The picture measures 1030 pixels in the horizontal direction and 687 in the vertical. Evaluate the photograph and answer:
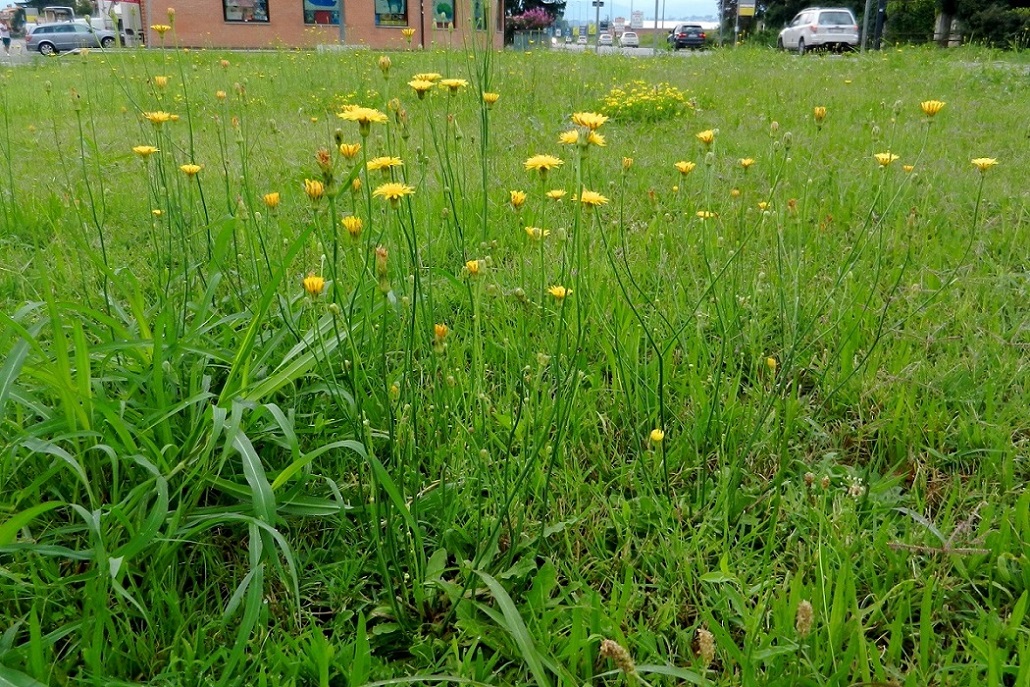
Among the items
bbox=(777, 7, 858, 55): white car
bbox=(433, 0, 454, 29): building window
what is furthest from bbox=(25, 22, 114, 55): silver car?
bbox=(433, 0, 454, 29): building window

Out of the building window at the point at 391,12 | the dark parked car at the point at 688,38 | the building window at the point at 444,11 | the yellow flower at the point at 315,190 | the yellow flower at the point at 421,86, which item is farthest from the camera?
the dark parked car at the point at 688,38

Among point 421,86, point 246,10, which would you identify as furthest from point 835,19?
point 421,86

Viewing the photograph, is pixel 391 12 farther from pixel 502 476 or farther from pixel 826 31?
pixel 502 476

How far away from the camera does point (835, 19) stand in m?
20.0

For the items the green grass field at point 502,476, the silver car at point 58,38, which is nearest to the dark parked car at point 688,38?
the silver car at point 58,38

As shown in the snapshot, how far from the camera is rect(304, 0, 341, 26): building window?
2264 cm

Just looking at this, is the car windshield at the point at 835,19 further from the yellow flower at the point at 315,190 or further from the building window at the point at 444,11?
the yellow flower at the point at 315,190

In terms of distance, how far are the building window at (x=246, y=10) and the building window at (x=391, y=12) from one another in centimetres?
331

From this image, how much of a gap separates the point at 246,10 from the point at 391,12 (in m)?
4.24

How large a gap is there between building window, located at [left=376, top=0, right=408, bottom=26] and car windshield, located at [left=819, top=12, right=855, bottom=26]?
1177cm

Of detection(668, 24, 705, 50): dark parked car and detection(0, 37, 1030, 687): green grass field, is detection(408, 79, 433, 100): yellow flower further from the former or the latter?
detection(668, 24, 705, 50): dark parked car

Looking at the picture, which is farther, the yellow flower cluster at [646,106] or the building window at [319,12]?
the building window at [319,12]

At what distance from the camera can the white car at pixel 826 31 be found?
748 inches

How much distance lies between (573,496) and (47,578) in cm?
87
